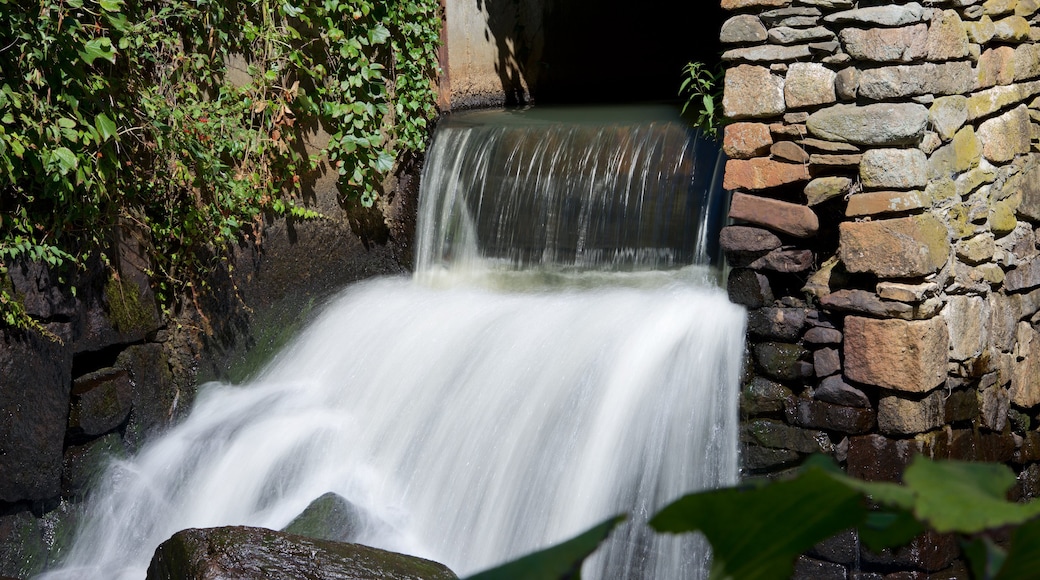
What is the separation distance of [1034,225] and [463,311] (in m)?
2.56

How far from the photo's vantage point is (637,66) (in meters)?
8.16

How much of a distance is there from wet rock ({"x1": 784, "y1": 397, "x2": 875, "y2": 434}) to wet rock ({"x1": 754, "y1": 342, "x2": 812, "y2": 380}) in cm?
9

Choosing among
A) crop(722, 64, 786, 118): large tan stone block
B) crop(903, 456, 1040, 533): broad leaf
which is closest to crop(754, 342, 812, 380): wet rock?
crop(722, 64, 786, 118): large tan stone block

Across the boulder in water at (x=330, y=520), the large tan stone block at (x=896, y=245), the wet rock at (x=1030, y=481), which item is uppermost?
the large tan stone block at (x=896, y=245)

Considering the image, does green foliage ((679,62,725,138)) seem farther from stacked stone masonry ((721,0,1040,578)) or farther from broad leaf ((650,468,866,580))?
broad leaf ((650,468,866,580))

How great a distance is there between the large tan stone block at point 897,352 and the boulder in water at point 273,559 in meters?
1.65

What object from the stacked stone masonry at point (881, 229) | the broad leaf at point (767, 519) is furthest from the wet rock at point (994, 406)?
the broad leaf at point (767, 519)

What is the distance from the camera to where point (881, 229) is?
3.60 meters

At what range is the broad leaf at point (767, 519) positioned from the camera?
0.50m

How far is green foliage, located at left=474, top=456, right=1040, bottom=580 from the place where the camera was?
47 centimetres

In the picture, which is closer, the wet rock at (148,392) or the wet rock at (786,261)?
the wet rock at (786,261)

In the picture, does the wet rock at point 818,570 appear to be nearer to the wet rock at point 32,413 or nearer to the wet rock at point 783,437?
the wet rock at point 783,437

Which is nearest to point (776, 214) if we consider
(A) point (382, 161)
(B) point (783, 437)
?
(B) point (783, 437)

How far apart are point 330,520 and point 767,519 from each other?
12.6ft
